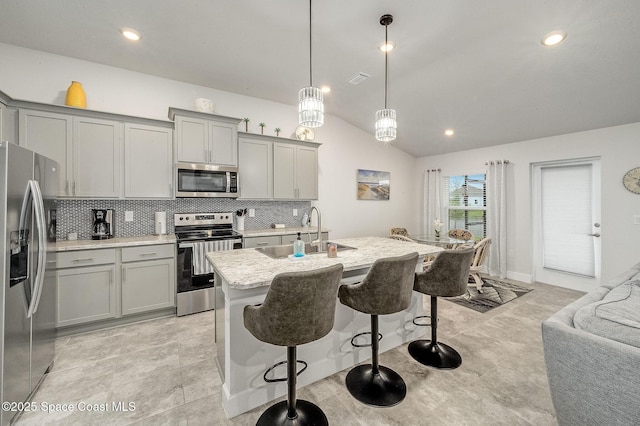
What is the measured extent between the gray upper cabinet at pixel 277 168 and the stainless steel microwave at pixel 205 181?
0.23 m

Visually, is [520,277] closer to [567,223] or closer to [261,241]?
[567,223]

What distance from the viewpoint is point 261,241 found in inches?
146

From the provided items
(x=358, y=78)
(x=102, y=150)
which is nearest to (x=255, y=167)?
(x=102, y=150)

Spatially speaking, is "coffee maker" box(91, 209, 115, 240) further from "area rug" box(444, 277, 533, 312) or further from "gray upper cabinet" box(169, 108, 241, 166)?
"area rug" box(444, 277, 533, 312)

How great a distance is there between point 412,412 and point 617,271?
4.08m

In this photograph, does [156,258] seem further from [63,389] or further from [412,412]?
[412,412]

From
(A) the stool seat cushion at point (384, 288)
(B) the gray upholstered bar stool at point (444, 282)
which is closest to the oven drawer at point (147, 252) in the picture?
(A) the stool seat cushion at point (384, 288)

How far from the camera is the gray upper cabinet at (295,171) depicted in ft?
13.7

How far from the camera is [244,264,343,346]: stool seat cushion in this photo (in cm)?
132

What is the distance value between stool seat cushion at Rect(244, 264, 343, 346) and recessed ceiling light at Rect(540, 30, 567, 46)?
304 cm

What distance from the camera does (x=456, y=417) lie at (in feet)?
5.57

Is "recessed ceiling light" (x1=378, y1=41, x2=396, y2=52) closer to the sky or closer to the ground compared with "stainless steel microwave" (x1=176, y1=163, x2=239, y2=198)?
closer to the sky

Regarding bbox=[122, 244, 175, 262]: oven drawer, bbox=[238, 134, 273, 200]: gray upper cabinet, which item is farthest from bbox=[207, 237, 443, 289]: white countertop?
bbox=[238, 134, 273, 200]: gray upper cabinet

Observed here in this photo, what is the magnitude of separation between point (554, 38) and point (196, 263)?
4.43 meters
